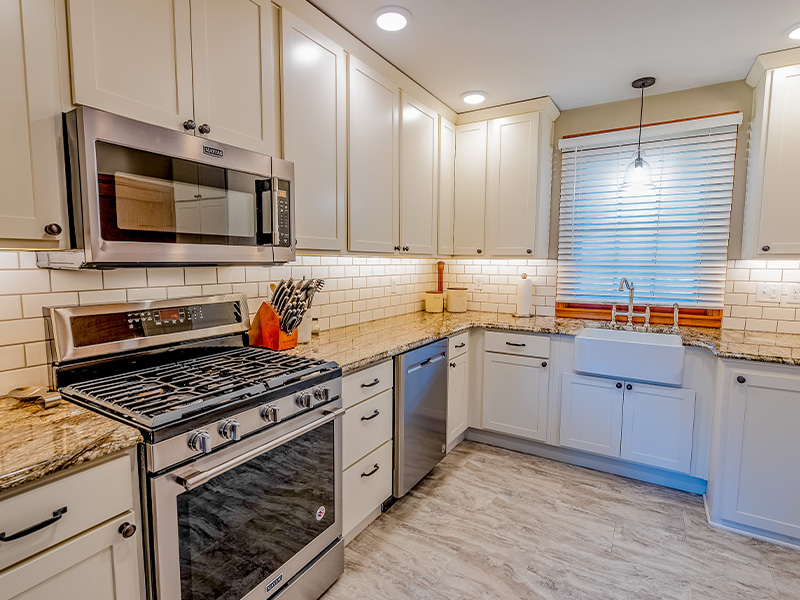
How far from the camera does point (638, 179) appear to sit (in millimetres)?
2979

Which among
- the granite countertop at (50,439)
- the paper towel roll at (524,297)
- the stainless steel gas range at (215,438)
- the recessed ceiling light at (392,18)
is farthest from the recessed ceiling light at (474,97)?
the granite countertop at (50,439)

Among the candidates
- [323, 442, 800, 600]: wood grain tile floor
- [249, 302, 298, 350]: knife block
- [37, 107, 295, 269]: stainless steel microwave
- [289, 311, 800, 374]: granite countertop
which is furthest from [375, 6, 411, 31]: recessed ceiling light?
[323, 442, 800, 600]: wood grain tile floor

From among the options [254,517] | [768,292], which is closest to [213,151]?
[254,517]

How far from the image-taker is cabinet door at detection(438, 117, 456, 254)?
3.17 meters

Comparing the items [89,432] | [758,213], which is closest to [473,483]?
[89,432]

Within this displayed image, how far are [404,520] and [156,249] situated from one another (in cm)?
176

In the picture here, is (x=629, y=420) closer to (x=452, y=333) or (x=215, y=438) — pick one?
(x=452, y=333)

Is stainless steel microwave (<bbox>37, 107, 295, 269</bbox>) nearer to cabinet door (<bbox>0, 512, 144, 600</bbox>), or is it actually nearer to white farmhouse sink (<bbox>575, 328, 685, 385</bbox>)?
cabinet door (<bbox>0, 512, 144, 600</bbox>)

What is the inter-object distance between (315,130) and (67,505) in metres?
1.70

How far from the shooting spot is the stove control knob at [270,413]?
1.35 metres

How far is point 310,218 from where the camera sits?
2.00 meters

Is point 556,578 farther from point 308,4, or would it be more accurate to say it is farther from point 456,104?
point 456,104

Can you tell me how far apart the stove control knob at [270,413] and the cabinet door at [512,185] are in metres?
2.29

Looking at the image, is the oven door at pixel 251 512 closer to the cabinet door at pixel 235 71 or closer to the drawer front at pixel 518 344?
the cabinet door at pixel 235 71
